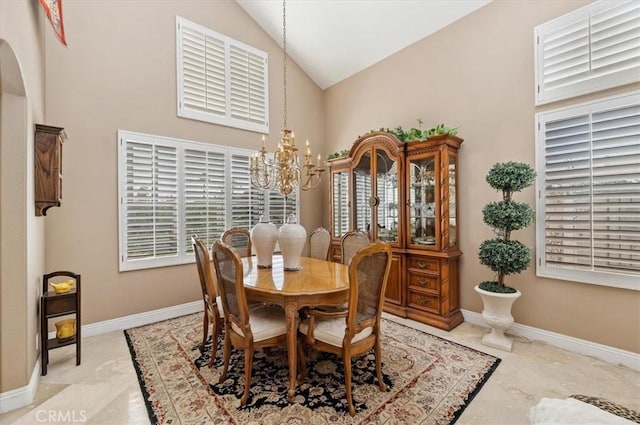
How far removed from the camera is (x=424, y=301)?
11.1 feet

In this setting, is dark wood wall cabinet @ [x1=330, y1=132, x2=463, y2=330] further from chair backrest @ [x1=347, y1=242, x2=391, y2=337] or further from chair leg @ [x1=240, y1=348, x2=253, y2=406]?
chair leg @ [x1=240, y1=348, x2=253, y2=406]

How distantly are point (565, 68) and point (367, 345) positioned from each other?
10.3ft

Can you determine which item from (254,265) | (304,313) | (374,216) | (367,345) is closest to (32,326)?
(254,265)

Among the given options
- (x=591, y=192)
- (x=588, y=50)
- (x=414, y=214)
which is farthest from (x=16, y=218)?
(x=588, y=50)

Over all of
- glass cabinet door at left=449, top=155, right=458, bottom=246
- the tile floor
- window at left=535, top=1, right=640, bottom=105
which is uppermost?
window at left=535, top=1, right=640, bottom=105

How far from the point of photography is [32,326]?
2197mm

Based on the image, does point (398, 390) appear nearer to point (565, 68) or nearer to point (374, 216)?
point (374, 216)

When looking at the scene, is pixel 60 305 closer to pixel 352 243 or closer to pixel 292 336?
pixel 292 336

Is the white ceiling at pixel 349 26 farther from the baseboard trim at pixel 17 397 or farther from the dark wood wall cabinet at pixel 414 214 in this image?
the baseboard trim at pixel 17 397

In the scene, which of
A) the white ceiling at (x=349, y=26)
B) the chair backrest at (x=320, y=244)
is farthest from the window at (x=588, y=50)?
the chair backrest at (x=320, y=244)

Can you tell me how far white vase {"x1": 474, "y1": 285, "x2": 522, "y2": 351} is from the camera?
8.98 ft

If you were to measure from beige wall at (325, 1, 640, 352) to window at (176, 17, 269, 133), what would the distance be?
204 cm

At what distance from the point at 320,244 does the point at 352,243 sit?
526mm
